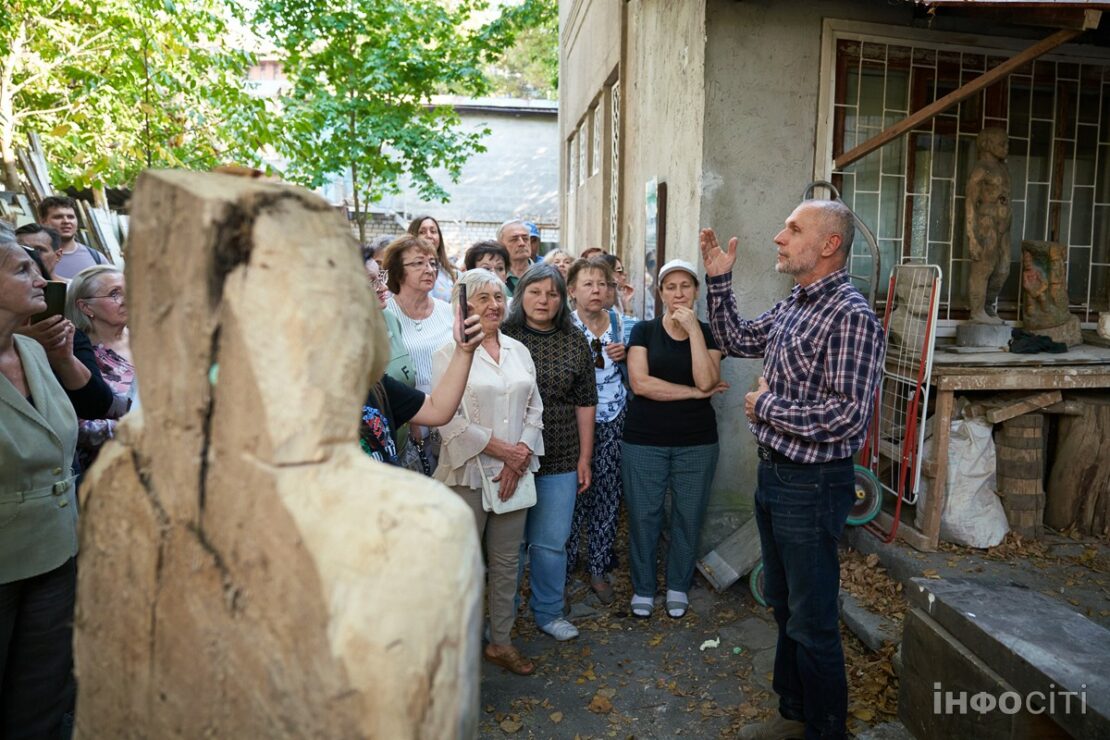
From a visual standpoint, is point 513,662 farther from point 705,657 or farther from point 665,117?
point 665,117

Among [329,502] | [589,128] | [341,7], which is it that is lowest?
[329,502]

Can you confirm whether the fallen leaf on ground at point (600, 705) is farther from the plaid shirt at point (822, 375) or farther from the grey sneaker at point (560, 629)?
the plaid shirt at point (822, 375)

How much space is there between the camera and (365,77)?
9.51 m

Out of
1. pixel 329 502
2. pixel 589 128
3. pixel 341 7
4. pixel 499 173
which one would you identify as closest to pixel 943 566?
pixel 329 502

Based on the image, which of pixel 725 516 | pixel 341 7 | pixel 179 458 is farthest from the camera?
pixel 341 7

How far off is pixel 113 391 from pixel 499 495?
1606 millimetres

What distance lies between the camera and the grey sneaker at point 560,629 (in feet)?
13.3

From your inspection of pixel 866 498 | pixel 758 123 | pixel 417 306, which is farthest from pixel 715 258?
pixel 866 498

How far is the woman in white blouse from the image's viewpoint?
3.46 meters

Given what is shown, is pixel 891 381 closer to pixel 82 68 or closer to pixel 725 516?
pixel 725 516

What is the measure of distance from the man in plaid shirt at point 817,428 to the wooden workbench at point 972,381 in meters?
1.70

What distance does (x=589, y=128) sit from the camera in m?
10.3

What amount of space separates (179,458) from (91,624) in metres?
0.34

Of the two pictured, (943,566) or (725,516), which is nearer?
(943,566)
